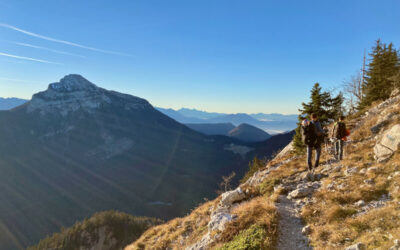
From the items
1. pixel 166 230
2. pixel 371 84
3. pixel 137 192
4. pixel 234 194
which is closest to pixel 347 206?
pixel 234 194

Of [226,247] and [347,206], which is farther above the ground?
[347,206]

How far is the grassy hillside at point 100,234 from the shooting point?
66.3 metres

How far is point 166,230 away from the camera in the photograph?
13.0 meters

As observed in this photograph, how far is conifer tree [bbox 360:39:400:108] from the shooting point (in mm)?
26016

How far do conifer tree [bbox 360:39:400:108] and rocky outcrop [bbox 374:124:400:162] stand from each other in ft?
70.9

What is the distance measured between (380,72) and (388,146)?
27.3 metres

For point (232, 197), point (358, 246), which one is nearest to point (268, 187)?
point (232, 197)

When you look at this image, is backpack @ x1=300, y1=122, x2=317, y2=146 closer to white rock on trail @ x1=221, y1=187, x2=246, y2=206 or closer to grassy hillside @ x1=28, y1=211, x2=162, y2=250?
white rock on trail @ x1=221, y1=187, x2=246, y2=206

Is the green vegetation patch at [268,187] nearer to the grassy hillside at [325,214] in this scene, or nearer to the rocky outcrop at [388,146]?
the grassy hillside at [325,214]

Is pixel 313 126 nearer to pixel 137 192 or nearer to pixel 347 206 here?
pixel 347 206

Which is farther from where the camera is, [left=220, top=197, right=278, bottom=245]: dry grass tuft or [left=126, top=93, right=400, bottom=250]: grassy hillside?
[left=220, top=197, right=278, bottom=245]: dry grass tuft

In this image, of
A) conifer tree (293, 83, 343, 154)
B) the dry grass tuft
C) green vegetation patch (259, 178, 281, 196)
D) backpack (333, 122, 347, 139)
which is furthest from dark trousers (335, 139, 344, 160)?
conifer tree (293, 83, 343, 154)

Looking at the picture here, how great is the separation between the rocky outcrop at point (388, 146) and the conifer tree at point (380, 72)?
2161 cm

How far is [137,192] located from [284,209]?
20378 centimetres
